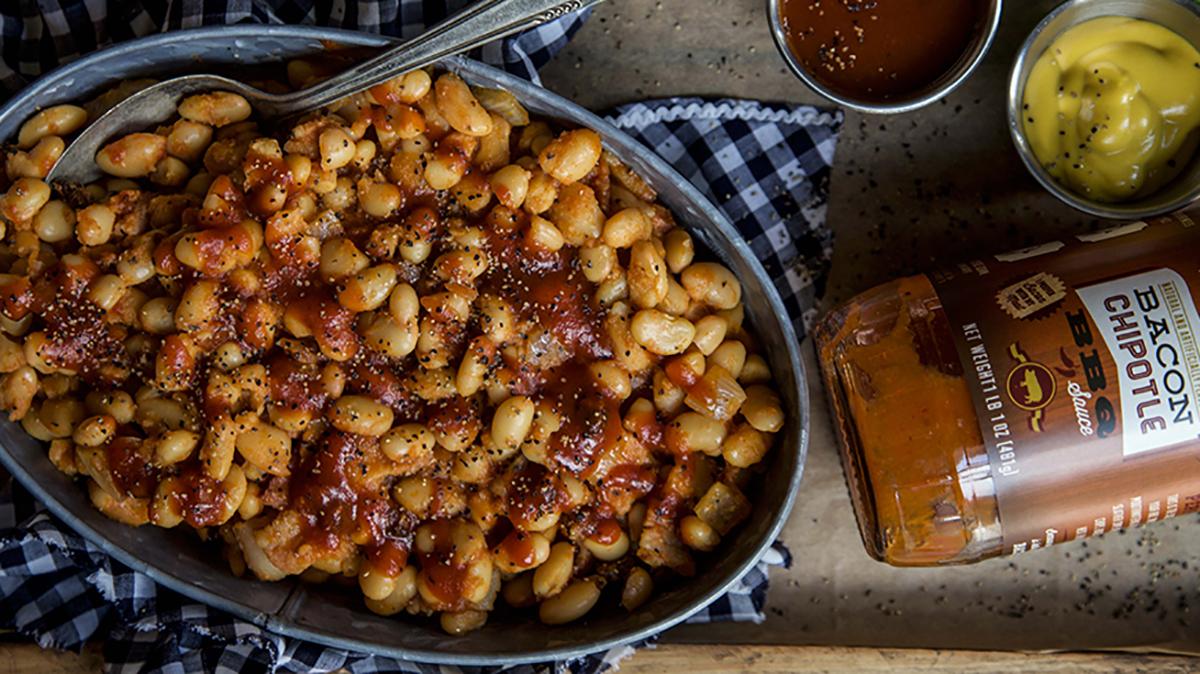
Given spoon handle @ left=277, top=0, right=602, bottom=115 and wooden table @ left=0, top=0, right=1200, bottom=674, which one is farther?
wooden table @ left=0, top=0, right=1200, bottom=674

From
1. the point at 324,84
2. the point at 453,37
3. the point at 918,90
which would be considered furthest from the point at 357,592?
the point at 918,90

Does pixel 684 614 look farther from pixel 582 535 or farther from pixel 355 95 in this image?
pixel 355 95

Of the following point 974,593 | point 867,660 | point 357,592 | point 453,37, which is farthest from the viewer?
point 974,593

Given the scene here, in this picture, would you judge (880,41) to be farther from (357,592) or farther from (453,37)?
(357,592)

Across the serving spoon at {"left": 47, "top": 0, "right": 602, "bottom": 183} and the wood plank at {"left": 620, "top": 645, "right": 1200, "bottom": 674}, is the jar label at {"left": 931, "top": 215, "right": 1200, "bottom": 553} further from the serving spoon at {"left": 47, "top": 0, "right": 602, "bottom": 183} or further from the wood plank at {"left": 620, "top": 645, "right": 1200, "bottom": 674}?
the serving spoon at {"left": 47, "top": 0, "right": 602, "bottom": 183}

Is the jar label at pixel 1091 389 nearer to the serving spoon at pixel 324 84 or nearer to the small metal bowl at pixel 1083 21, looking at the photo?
the small metal bowl at pixel 1083 21

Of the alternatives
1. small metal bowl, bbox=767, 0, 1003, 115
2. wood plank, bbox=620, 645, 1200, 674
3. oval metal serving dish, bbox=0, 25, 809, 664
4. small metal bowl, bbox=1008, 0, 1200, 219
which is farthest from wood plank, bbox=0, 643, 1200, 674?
small metal bowl, bbox=767, 0, 1003, 115

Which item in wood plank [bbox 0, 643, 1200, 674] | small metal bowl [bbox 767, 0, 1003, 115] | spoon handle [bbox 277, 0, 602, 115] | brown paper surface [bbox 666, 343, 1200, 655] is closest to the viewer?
spoon handle [bbox 277, 0, 602, 115]
